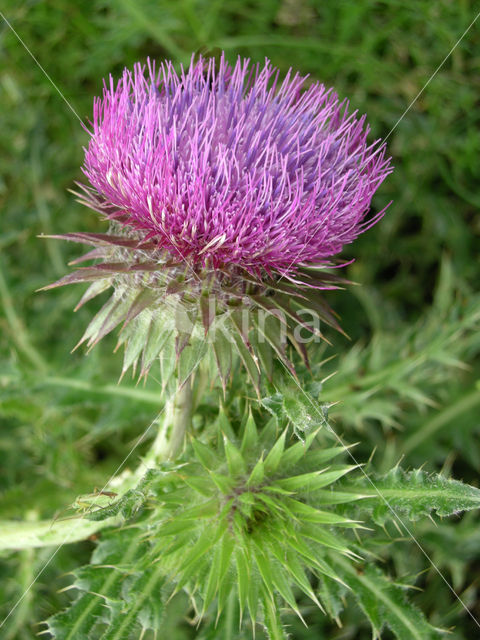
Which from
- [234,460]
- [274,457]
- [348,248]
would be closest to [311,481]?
[274,457]

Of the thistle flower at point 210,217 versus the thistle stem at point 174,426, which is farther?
the thistle stem at point 174,426

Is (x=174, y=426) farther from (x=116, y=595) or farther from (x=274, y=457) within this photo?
(x=116, y=595)

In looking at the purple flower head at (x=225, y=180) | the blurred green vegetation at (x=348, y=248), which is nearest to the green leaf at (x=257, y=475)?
the purple flower head at (x=225, y=180)

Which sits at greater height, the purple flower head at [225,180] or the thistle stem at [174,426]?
the purple flower head at [225,180]

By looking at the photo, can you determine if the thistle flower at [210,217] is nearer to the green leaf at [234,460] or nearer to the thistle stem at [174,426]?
the green leaf at [234,460]

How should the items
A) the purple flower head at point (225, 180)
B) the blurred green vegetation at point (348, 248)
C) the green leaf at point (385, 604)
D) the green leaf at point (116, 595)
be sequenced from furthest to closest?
1. the blurred green vegetation at point (348, 248)
2. the green leaf at point (385, 604)
3. the green leaf at point (116, 595)
4. the purple flower head at point (225, 180)

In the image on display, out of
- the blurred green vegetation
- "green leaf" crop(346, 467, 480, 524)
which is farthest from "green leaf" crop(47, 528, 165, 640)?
"green leaf" crop(346, 467, 480, 524)
